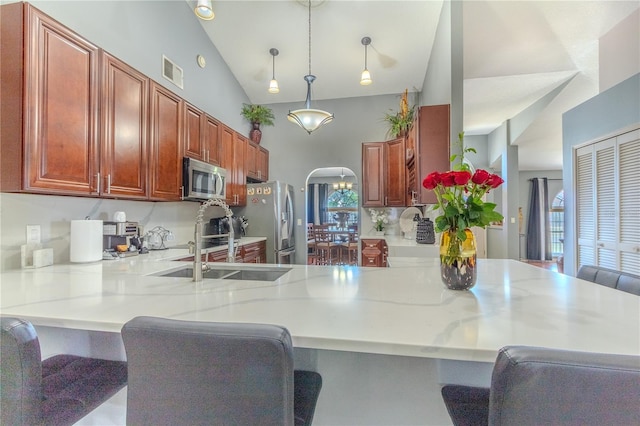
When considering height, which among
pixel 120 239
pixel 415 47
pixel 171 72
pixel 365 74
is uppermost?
pixel 415 47

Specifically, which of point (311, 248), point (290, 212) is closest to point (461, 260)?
point (290, 212)

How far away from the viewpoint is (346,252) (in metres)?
6.67

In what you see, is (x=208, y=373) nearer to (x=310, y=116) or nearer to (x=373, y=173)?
(x=310, y=116)

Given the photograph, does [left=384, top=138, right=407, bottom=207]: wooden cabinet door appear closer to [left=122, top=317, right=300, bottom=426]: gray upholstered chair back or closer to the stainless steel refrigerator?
the stainless steel refrigerator

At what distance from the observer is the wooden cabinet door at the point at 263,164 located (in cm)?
478

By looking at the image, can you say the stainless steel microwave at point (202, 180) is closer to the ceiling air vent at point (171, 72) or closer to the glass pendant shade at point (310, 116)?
the ceiling air vent at point (171, 72)

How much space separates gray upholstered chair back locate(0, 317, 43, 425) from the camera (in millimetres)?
711

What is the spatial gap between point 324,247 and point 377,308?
18.2 ft

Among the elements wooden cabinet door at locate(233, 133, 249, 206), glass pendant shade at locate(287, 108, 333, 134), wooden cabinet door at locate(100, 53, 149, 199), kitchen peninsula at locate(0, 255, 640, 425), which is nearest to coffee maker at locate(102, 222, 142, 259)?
wooden cabinet door at locate(100, 53, 149, 199)

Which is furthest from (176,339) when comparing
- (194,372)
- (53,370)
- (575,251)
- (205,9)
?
(575,251)

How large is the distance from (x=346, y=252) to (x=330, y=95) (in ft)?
11.7

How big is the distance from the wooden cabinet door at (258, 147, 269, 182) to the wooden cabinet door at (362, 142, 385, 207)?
5.82 ft

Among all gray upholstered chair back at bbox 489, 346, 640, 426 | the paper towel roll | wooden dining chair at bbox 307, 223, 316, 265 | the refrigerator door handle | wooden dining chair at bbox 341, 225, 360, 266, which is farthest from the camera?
wooden dining chair at bbox 307, 223, 316, 265

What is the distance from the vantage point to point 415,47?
392 centimetres
